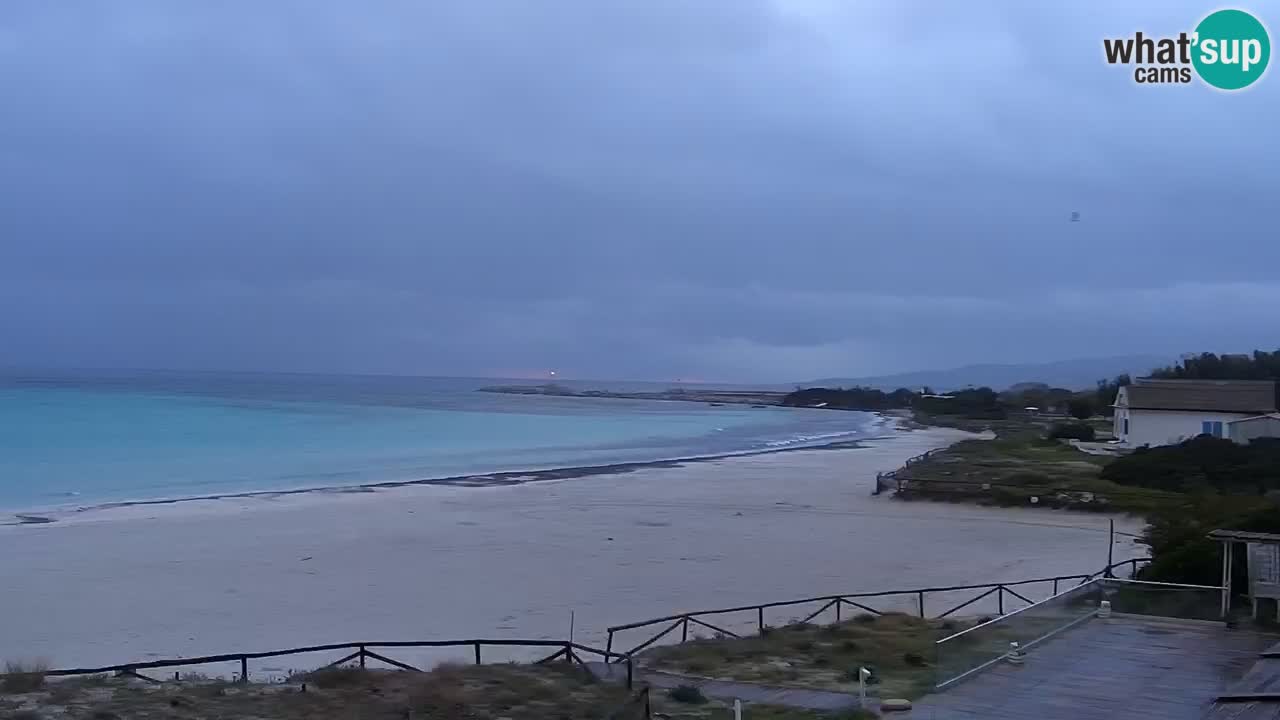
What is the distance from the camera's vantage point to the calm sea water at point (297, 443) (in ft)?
154

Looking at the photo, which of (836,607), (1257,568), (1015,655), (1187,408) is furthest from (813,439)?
(1015,655)

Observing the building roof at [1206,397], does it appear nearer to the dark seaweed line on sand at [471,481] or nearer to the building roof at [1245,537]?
the dark seaweed line on sand at [471,481]

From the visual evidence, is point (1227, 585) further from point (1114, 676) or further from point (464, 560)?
point (464, 560)

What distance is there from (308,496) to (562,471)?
1335cm

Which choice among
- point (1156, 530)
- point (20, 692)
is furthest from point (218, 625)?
point (1156, 530)

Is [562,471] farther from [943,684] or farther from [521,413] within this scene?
[521,413]

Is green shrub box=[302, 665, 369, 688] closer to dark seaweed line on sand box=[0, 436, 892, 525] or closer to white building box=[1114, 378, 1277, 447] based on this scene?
dark seaweed line on sand box=[0, 436, 892, 525]

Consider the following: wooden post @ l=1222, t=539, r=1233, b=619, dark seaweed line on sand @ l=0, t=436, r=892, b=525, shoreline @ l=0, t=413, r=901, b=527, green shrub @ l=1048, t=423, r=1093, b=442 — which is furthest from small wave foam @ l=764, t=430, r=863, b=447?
wooden post @ l=1222, t=539, r=1233, b=619

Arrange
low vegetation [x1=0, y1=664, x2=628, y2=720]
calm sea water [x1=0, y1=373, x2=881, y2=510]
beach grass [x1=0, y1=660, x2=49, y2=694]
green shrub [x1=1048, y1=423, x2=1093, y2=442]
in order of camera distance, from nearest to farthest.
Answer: low vegetation [x1=0, y1=664, x2=628, y2=720] < beach grass [x1=0, y1=660, x2=49, y2=694] < calm sea water [x1=0, y1=373, x2=881, y2=510] < green shrub [x1=1048, y1=423, x2=1093, y2=442]

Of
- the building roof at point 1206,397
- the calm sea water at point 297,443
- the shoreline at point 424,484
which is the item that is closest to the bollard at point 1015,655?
the shoreline at point 424,484

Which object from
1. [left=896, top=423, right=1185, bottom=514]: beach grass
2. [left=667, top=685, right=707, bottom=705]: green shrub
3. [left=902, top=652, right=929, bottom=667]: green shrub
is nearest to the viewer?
[left=667, top=685, right=707, bottom=705]: green shrub

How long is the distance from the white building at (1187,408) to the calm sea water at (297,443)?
22318 millimetres

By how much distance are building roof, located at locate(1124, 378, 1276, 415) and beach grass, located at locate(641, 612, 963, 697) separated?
3401cm

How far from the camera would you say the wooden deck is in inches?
411
